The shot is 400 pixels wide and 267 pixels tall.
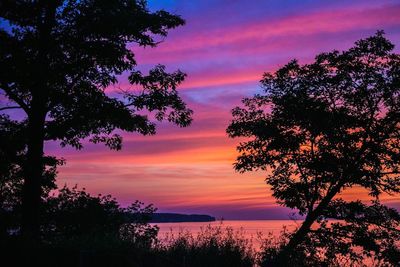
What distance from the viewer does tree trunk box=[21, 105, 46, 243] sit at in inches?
756

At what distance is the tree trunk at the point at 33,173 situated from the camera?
19203 millimetres

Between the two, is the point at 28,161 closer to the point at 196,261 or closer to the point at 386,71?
the point at 196,261

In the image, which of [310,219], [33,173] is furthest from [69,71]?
[310,219]

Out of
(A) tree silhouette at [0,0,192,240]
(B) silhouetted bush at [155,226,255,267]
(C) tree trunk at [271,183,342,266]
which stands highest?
(A) tree silhouette at [0,0,192,240]

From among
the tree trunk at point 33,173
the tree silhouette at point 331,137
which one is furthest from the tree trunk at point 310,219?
the tree trunk at point 33,173

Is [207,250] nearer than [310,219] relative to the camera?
Yes

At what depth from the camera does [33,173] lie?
19625mm

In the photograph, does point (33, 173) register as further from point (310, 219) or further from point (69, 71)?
point (310, 219)

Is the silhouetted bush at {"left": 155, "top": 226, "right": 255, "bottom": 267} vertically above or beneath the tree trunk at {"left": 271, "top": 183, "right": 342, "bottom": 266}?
beneath

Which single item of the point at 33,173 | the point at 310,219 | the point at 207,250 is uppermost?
the point at 33,173

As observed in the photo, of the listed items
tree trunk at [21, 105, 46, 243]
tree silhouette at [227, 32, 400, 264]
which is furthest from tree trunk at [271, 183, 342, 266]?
tree trunk at [21, 105, 46, 243]

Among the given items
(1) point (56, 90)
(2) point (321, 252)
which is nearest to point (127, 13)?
(1) point (56, 90)

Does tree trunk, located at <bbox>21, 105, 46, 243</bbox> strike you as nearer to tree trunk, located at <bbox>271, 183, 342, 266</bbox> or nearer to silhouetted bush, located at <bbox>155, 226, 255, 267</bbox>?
silhouetted bush, located at <bbox>155, 226, 255, 267</bbox>

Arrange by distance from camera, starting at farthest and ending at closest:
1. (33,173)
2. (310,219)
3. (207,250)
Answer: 1. (310,219)
2. (33,173)
3. (207,250)
